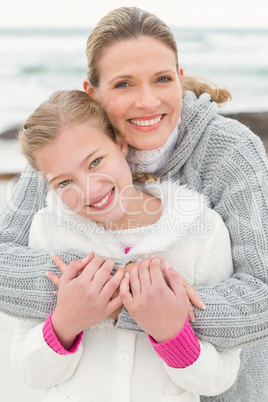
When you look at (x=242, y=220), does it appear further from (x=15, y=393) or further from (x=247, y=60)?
(x=247, y=60)

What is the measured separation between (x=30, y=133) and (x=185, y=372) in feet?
2.44

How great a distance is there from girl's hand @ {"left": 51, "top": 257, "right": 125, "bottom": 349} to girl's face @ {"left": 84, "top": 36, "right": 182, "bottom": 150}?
469 millimetres

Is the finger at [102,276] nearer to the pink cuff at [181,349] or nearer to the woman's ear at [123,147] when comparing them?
the pink cuff at [181,349]

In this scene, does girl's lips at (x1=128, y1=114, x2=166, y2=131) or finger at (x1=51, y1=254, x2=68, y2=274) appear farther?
girl's lips at (x1=128, y1=114, x2=166, y2=131)

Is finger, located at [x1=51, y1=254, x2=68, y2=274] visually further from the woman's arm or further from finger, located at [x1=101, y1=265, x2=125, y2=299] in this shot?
the woman's arm

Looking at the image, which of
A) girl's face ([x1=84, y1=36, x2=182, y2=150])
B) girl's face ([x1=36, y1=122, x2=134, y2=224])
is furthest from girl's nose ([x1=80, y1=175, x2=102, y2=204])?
girl's face ([x1=84, y1=36, x2=182, y2=150])

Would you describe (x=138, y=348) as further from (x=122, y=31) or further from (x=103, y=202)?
(x=122, y=31)

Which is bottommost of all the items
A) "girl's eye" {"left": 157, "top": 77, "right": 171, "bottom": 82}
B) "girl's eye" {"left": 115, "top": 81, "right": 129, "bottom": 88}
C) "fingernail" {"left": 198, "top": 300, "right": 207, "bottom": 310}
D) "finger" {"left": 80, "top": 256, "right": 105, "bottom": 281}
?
"fingernail" {"left": 198, "top": 300, "right": 207, "bottom": 310}

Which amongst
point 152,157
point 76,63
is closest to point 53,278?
point 152,157

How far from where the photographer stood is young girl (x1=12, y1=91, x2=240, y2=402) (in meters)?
1.13

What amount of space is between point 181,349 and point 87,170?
52 centimetres

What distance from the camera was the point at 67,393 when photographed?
122 centimetres

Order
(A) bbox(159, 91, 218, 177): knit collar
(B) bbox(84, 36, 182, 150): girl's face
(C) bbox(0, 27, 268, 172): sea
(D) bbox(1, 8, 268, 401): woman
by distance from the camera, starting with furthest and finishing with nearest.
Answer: (C) bbox(0, 27, 268, 172): sea → (A) bbox(159, 91, 218, 177): knit collar → (B) bbox(84, 36, 182, 150): girl's face → (D) bbox(1, 8, 268, 401): woman

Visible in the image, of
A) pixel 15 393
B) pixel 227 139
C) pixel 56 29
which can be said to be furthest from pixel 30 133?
pixel 56 29
